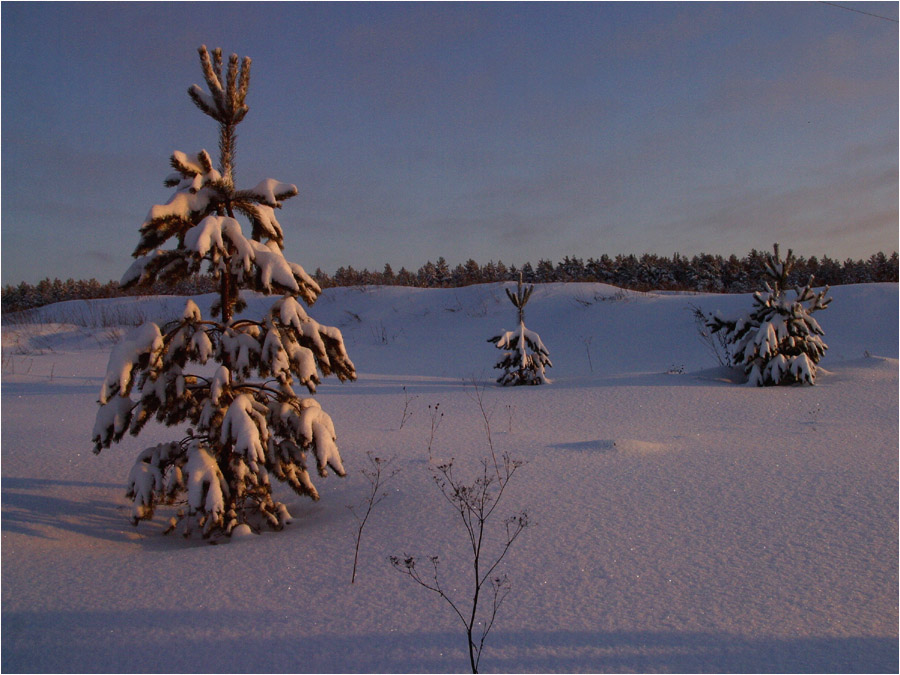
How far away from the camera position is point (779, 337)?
7832 millimetres

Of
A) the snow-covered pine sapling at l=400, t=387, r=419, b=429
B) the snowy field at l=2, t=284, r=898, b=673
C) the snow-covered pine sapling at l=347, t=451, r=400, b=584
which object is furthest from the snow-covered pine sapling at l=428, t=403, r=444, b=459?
the snow-covered pine sapling at l=347, t=451, r=400, b=584

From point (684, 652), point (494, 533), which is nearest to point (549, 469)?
point (494, 533)

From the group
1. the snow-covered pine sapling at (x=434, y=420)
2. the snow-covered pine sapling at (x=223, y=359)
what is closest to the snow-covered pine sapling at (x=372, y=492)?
the snow-covered pine sapling at (x=223, y=359)

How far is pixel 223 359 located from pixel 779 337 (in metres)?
7.42

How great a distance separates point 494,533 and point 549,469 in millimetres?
1163

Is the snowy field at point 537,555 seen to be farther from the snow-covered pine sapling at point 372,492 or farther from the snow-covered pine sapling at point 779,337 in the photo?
the snow-covered pine sapling at point 779,337

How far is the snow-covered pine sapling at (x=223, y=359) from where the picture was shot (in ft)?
10.1

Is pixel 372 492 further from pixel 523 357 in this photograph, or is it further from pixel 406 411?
pixel 523 357

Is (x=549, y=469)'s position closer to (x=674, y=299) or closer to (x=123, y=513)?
(x=123, y=513)

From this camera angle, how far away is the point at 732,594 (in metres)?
2.44

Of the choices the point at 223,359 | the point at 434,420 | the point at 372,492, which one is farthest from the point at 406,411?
the point at 223,359

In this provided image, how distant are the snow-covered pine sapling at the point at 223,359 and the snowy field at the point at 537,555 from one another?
344 millimetres

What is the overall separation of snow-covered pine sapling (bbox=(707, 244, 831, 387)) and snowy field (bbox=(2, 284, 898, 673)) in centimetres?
99

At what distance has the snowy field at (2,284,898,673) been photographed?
2135mm
